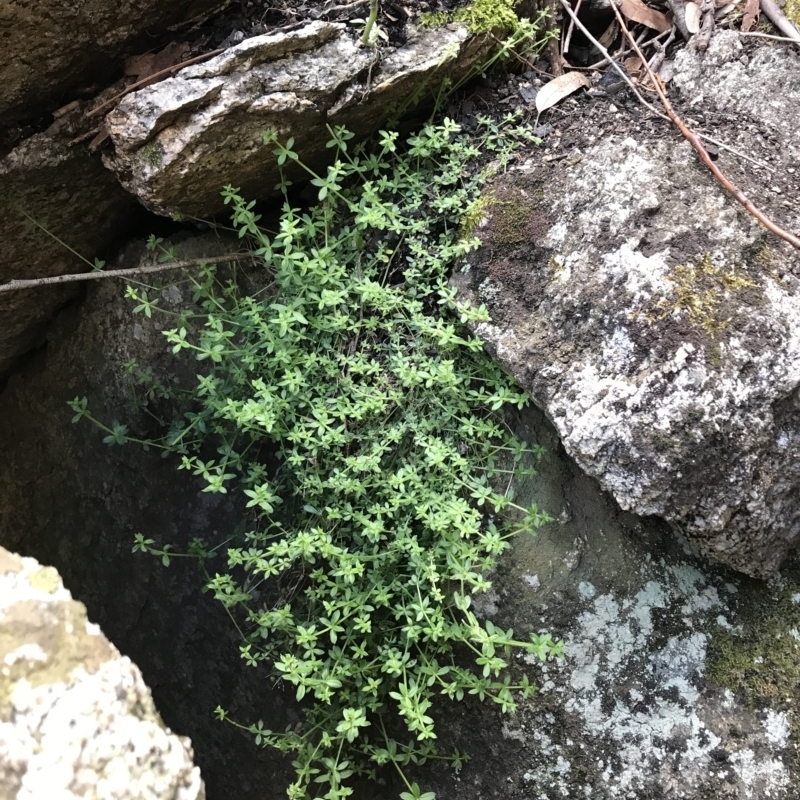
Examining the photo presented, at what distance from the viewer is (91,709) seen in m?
1.35

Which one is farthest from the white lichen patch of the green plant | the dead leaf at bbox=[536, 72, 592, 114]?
the dead leaf at bbox=[536, 72, 592, 114]

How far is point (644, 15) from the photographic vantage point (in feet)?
8.27

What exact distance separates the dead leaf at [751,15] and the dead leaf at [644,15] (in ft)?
0.84

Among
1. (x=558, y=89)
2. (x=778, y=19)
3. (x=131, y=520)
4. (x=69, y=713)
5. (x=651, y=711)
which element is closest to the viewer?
(x=69, y=713)

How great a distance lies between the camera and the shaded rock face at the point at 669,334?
1908 millimetres

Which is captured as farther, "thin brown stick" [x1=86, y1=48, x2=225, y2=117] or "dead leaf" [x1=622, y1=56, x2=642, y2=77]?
"dead leaf" [x1=622, y1=56, x2=642, y2=77]

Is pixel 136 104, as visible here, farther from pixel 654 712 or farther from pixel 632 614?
pixel 654 712

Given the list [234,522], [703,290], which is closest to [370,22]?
[703,290]

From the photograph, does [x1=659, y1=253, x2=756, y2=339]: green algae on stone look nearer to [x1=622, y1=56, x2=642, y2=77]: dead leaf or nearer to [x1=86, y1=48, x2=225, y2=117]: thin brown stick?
[x1=622, y1=56, x2=642, y2=77]: dead leaf

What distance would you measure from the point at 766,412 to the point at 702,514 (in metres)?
0.33

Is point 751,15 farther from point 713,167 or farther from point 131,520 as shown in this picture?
point 131,520

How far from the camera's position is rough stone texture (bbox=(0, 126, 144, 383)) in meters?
2.36

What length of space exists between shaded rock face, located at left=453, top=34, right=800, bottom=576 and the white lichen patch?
268 millimetres

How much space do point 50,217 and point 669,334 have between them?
220cm
